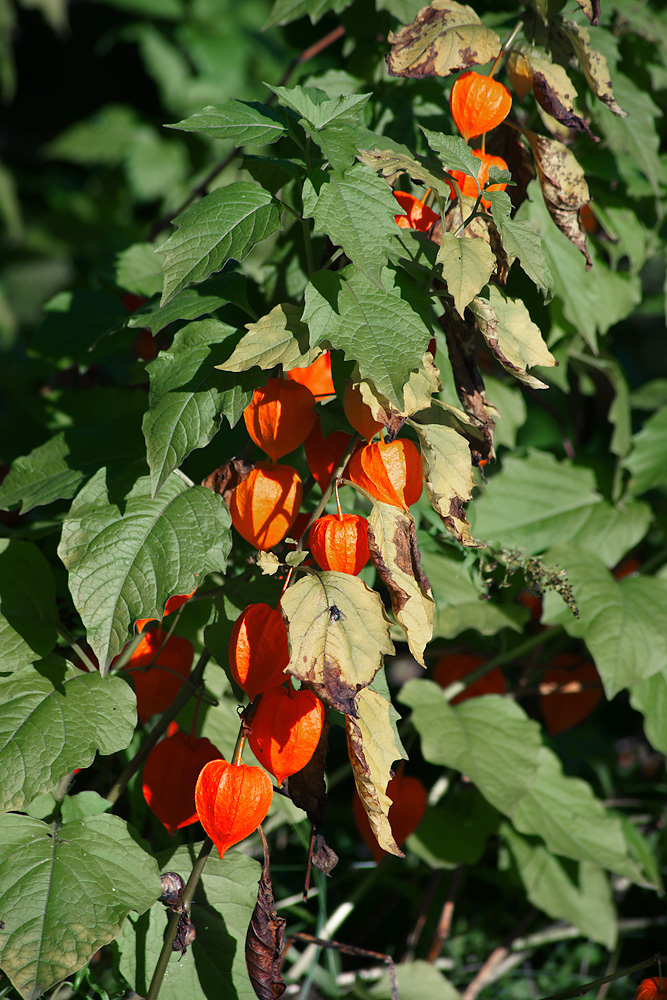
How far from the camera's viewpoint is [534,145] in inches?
31.7

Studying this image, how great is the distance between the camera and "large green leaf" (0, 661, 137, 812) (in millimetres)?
655

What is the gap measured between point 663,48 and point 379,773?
3.52ft

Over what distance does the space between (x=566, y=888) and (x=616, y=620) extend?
1.45 ft

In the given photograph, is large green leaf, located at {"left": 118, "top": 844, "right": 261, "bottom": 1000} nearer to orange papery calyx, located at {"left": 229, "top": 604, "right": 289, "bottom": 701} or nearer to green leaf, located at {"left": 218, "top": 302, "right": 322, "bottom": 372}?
orange papery calyx, located at {"left": 229, "top": 604, "right": 289, "bottom": 701}

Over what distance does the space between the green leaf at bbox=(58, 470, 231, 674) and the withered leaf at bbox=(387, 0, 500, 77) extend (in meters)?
0.47

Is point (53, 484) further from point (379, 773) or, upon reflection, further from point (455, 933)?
point (455, 933)

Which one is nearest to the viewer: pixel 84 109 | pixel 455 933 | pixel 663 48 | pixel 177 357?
pixel 177 357

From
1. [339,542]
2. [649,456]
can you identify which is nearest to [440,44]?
[339,542]

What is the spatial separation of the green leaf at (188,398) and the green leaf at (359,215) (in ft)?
0.50

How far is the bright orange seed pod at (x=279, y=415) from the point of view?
0.67 m

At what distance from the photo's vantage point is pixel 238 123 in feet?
2.19

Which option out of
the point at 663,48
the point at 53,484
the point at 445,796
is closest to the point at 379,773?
the point at 53,484

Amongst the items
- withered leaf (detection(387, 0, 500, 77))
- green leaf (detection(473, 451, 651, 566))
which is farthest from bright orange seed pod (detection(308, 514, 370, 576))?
green leaf (detection(473, 451, 651, 566))

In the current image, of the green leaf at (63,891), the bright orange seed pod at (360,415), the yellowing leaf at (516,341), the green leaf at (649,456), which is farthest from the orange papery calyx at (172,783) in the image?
the green leaf at (649,456)
